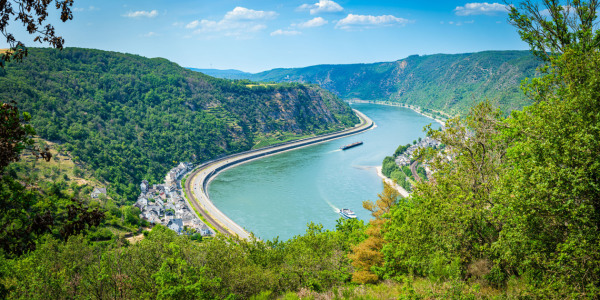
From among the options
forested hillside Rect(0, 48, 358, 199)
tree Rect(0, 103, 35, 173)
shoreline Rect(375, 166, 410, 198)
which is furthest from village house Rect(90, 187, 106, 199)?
tree Rect(0, 103, 35, 173)

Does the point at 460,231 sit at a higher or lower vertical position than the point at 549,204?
lower

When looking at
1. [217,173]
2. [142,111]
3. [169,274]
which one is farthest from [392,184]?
[142,111]

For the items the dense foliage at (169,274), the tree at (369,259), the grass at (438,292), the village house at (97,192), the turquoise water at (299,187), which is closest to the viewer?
the grass at (438,292)

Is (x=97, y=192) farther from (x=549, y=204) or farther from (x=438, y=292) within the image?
(x=549, y=204)

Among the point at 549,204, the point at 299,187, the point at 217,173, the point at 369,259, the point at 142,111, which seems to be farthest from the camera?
the point at 142,111

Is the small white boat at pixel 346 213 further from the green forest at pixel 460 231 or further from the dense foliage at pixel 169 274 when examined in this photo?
the dense foliage at pixel 169 274

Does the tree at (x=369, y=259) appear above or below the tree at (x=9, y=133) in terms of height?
below

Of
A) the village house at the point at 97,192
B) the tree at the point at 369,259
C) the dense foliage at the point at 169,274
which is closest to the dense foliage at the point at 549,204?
the tree at the point at 369,259
